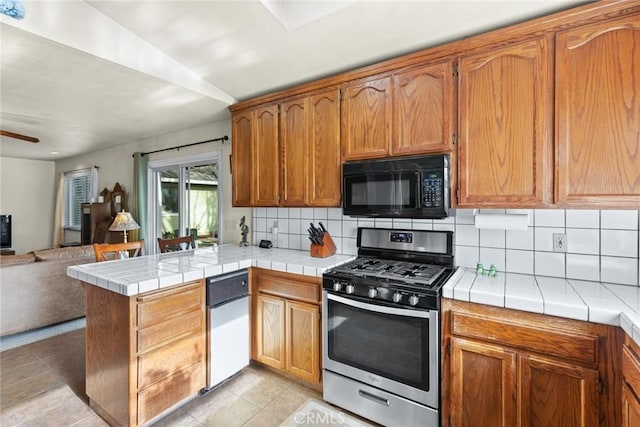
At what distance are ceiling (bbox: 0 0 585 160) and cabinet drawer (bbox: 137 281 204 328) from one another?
157cm

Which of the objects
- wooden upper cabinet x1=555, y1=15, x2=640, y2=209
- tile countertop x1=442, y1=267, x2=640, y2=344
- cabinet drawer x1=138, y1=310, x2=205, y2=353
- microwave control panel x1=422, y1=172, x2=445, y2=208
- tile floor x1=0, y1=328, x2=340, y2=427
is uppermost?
wooden upper cabinet x1=555, y1=15, x2=640, y2=209

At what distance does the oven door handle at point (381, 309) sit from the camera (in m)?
1.65

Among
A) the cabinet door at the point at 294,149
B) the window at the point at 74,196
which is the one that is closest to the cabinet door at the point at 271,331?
the cabinet door at the point at 294,149

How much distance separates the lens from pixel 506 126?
1.67 metres

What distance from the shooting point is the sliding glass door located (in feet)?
11.9

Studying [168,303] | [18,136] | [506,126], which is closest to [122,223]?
[18,136]

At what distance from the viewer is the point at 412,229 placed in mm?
2264

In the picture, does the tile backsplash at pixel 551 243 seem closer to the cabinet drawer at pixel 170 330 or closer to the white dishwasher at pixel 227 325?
the white dishwasher at pixel 227 325

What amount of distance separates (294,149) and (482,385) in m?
1.98

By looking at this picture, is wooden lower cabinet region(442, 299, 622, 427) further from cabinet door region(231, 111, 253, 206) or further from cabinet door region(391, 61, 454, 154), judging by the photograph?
cabinet door region(231, 111, 253, 206)

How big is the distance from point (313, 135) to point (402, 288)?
134 centimetres

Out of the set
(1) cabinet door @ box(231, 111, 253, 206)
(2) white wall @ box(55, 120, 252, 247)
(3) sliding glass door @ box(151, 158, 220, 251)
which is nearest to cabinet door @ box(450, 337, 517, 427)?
(1) cabinet door @ box(231, 111, 253, 206)

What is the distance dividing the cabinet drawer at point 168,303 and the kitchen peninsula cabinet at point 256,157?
98cm

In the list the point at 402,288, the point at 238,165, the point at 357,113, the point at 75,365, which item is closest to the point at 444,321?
the point at 402,288
